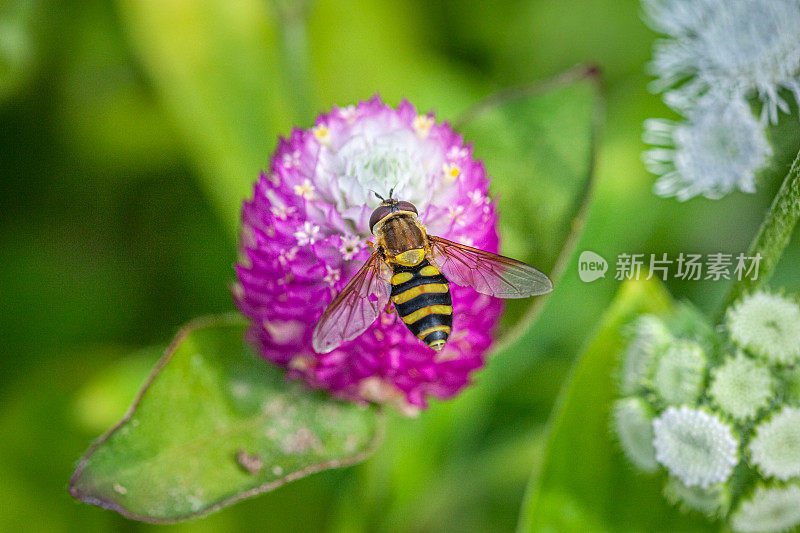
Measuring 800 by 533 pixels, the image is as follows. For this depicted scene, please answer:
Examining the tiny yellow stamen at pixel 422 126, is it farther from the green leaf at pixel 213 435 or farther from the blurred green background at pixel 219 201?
the blurred green background at pixel 219 201

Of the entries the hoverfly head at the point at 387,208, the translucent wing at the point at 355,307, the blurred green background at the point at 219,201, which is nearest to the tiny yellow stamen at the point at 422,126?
the hoverfly head at the point at 387,208

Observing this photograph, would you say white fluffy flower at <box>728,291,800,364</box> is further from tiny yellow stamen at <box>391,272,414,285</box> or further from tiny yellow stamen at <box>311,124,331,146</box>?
tiny yellow stamen at <box>311,124,331,146</box>

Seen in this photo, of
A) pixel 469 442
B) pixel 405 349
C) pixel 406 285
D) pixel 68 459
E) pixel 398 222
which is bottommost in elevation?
pixel 469 442

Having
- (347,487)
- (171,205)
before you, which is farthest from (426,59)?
(347,487)

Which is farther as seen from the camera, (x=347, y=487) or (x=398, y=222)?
(x=347, y=487)

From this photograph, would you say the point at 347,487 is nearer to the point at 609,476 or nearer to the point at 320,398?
the point at 320,398

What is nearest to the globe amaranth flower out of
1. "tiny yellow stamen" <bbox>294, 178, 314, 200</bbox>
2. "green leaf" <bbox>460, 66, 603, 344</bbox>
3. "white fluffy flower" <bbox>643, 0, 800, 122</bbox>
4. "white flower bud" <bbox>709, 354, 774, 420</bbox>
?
"tiny yellow stamen" <bbox>294, 178, 314, 200</bbox>
